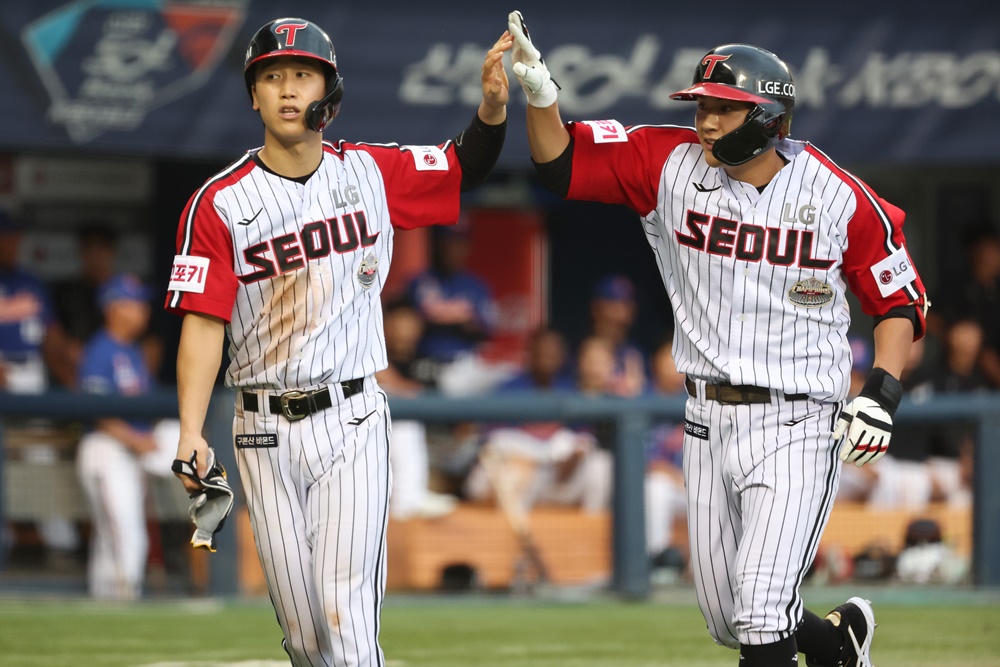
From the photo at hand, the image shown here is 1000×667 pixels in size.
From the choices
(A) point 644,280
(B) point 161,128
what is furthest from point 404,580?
(A) point 644,280

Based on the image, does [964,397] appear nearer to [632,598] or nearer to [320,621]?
[632,598]

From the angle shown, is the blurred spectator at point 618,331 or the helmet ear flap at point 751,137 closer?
the helmet ear flap at point 751,137

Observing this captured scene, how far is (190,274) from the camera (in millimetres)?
3916

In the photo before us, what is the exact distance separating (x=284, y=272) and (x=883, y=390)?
63.2 inches

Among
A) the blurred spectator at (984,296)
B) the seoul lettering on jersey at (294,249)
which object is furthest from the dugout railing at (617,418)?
the seoul lettering on jersey at (294,249)

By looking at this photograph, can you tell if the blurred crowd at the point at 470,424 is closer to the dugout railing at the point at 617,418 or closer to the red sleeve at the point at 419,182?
the dugout railing at the point at 617,418

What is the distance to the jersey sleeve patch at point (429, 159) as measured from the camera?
4293 millimetres

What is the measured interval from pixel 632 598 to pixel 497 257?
11.8 feet

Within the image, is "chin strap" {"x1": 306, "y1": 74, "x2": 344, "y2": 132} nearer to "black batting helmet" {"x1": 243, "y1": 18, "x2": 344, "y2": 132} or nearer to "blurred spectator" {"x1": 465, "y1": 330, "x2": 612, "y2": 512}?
"black batting helmet" {"x1": 243, "y1": 18, "x2": 344, "y2": 132}

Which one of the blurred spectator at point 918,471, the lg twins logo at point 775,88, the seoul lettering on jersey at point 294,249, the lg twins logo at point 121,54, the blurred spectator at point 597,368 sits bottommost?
the blurred spectator at point 918,471

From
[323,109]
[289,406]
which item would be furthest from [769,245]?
[289,406]

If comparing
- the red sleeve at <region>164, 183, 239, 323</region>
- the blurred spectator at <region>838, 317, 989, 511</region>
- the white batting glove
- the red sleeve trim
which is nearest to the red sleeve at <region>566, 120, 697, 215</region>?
the white batting glove

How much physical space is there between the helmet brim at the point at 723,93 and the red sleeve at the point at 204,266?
127 cm

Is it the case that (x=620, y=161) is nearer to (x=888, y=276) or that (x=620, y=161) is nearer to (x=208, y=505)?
(x=888, y=276)
